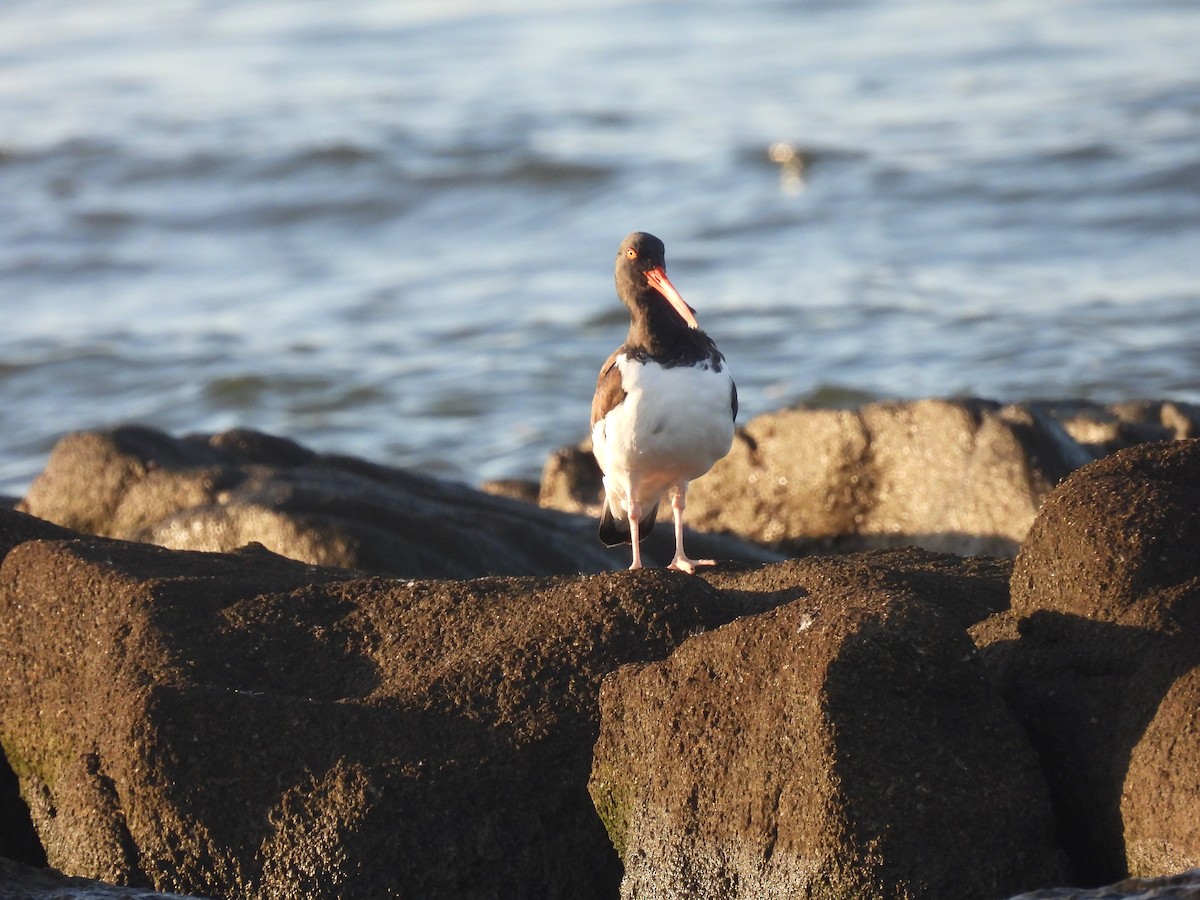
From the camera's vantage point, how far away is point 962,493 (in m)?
7.71

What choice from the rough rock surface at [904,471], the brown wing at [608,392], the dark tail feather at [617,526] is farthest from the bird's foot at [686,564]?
the rough rock surface at [904,471]

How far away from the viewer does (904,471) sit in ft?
26.5

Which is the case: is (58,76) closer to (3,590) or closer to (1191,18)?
(1191,18)

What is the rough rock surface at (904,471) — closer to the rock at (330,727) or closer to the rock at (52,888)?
the rock at (330,727)

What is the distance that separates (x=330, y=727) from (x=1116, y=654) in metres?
1.90

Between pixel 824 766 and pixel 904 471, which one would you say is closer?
pixel 824 766

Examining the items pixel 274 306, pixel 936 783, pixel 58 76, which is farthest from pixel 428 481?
pixel 58 76

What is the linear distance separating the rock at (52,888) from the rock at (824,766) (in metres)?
1.11

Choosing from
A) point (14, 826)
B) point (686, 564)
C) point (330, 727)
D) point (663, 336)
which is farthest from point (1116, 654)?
point (14, 826)

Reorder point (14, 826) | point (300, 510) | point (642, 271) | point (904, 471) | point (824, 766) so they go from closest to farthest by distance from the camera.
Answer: point (824, 766)
point (14, 826)
point (642, 271)
point (300, 510)
point (904, 471)

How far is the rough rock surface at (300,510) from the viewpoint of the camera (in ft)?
22.3

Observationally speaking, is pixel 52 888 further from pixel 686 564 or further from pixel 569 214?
pixel 569 214

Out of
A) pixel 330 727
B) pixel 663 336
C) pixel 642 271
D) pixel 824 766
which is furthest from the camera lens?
pixel 642 271

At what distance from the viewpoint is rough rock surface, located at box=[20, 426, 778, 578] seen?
680 centimetres
